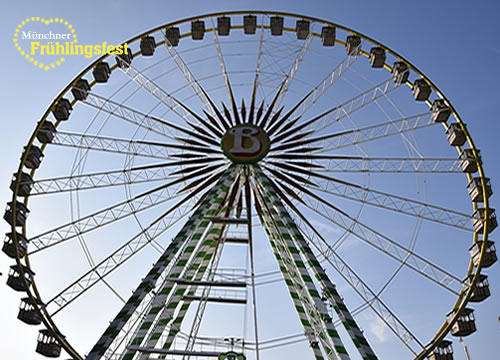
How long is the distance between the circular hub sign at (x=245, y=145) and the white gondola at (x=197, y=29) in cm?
624

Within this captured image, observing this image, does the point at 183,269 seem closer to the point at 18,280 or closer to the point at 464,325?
the point at 18,280

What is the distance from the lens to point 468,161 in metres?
19.5

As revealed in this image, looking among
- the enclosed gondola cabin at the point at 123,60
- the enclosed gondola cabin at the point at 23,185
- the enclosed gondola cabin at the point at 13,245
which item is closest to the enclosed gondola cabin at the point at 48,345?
the enclosed gondola cabin at the point at 13,245

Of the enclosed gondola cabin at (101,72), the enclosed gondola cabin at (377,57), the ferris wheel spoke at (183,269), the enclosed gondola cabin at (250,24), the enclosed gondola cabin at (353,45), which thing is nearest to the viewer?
the ferris wheel spoke at (183,269)

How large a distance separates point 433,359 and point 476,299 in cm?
312

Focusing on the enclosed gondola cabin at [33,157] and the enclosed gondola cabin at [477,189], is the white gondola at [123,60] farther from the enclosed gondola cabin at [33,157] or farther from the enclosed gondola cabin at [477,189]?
the enclosed gondola cabin at [477,189]

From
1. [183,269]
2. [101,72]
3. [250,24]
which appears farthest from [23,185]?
[250,24]

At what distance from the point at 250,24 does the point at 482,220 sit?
560 inches

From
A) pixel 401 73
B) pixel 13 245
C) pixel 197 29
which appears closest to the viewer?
pixel 13 245

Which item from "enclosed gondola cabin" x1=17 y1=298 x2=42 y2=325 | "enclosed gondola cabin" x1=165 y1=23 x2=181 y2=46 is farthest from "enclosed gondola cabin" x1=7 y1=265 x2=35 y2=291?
"enclosed gondola cabin" x1=165 y1=23 x2=181 y2=46

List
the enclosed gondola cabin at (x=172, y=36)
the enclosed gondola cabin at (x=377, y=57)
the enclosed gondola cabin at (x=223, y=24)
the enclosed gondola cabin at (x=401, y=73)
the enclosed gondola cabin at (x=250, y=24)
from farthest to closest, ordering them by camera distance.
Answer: the enclosed gondola cabin at (x=250, y=24)
the enclosed gondola cabin at (x=223, y=24)
the enclosed gondola cabin at (x=172, y=36)
the enclosed gondola cabin at (x=377, y=57)
the enclosed gondola cabin at (x=401, y=73)

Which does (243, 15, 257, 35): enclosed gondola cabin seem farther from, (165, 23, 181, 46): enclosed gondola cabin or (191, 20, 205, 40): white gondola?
(165, 23, 181, 46): enclosed gondola cabin

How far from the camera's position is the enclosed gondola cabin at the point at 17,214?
1814cm

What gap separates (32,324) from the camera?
58.9 feet
